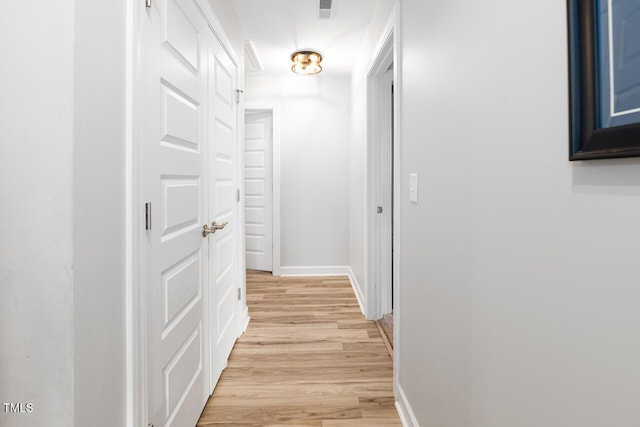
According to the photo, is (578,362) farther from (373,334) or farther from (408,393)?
(373,334)

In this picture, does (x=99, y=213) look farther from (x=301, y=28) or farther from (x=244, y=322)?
(x=301, y=28)

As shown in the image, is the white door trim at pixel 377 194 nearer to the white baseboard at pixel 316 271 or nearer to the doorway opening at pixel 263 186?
the white baseboard at pixel 316 271

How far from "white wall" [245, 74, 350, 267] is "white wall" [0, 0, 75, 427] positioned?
354 cm

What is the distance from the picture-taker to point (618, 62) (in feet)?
1.71

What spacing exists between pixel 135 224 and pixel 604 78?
46.3 inches

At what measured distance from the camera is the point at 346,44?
330 centimetres

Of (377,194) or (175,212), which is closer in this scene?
(175,212)

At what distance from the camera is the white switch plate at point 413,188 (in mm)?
1554

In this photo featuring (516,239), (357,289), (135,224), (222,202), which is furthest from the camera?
(357,289)

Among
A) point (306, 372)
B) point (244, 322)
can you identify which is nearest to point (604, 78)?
point (306, 372)

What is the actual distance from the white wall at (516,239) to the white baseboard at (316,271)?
2.95 meters

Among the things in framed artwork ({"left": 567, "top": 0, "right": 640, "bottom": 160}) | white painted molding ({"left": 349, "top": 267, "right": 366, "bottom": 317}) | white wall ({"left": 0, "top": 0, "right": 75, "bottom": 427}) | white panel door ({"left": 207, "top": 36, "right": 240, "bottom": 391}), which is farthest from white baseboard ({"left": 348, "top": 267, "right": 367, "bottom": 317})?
framed artwork ({"left": 567, "top": 0, "right": 640, "bottom": 160})

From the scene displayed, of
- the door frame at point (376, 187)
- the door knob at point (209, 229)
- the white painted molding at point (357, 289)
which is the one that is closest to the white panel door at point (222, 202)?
the door knob at point (209, 229)

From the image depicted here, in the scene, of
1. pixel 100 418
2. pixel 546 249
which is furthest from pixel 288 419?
pixel 546 249
